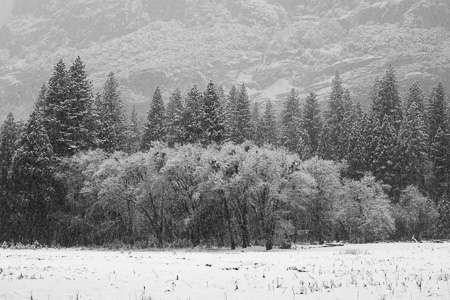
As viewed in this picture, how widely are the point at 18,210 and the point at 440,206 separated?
52273 mm

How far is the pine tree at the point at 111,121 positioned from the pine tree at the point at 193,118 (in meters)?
10.1

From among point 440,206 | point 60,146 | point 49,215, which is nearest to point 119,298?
point 49,215

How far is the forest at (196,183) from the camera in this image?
1654 inches

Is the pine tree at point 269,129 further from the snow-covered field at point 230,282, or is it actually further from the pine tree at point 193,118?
the snow-covered field at point 230,282

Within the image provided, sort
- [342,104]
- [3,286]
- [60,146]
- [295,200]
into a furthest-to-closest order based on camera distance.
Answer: [342,104] → [60,146] → [295,200] → [3,286]

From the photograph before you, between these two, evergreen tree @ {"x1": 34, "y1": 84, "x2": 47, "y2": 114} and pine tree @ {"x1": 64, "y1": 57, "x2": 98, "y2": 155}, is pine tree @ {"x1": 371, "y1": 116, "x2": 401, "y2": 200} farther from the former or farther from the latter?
evergreen tree @ {"x1": 34, "y1": 84, "x2": 47, "y2": 114}

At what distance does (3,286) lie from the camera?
13.8m

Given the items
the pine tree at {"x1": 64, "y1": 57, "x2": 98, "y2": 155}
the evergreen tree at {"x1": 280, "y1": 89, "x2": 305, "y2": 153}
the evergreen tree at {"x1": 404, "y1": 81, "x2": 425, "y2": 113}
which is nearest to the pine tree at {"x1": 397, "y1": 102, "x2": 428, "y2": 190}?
the evergreen tree at {"x1": 404, "y1": 81, "x2": 425, "y2": 113}

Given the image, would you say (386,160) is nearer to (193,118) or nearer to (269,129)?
(269,129)

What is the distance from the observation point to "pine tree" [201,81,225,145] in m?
63.2

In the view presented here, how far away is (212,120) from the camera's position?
6388 centimetres

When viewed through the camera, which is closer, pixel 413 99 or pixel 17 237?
pixel 17 237

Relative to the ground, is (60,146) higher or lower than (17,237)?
higher

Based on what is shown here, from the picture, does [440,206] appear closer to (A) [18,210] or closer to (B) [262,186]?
(B) [262,186]
